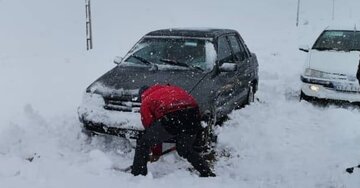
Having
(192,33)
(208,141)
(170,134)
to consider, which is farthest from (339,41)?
(170,134)

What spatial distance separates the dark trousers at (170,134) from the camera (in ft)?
16.9

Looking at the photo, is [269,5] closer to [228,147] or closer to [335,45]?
[335,45]

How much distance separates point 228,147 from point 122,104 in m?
1.64

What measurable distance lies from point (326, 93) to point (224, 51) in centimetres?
255

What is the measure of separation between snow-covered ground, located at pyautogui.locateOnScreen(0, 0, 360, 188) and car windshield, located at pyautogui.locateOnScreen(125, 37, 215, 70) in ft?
3.58

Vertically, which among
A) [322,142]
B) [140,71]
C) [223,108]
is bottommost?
[322,142]

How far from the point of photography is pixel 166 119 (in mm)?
5113

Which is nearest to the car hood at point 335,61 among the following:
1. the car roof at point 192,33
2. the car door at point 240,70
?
the car door at point 240,70

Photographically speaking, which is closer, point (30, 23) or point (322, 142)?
point (322, 142)

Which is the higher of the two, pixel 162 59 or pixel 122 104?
pixel 162 59


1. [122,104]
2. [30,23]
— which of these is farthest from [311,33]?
[122,104]

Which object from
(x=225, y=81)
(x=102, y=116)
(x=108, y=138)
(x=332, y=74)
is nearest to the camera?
(x=102, y=116)

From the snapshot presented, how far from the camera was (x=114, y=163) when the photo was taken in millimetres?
5812

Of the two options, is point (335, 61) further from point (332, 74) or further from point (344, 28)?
point (344, 28)
